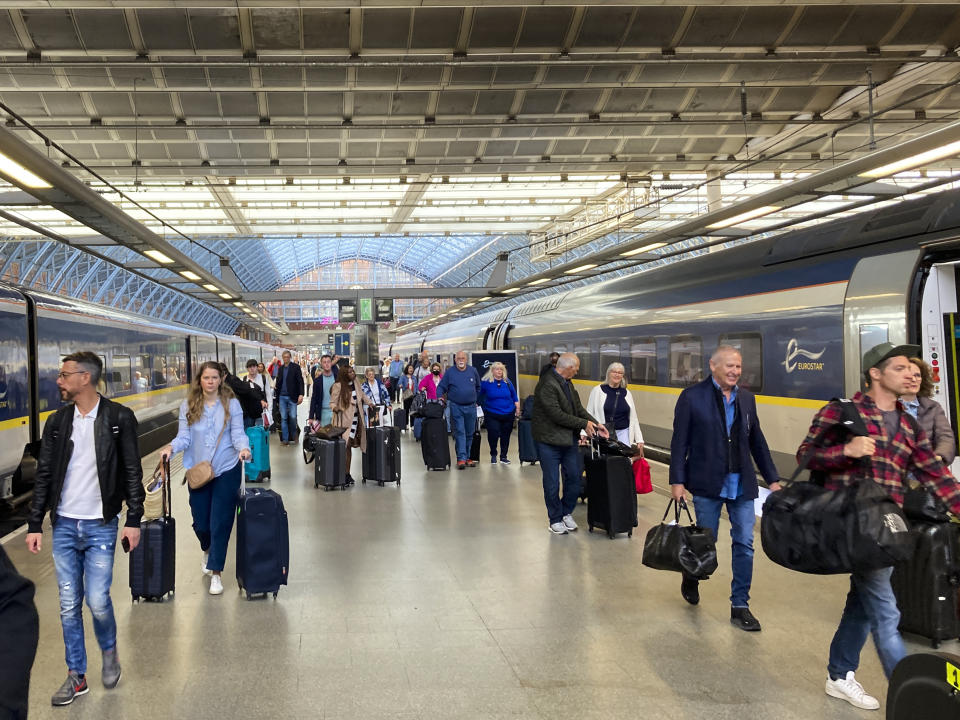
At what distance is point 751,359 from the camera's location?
10023mm

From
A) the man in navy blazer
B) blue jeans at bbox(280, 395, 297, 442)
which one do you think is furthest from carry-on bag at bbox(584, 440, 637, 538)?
blue jeans at bbox(280, 395, 297, 442)

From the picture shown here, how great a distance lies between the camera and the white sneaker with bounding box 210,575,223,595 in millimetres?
6199

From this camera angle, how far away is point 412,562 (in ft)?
23.2

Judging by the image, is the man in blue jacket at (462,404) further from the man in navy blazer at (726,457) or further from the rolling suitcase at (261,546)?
the man in navy blazer at (726,457)

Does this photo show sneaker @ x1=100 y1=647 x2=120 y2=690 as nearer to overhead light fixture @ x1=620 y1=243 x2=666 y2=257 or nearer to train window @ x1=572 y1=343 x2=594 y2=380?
overhead light fixture @ x1=620 y1=243 x2=666 y2=257

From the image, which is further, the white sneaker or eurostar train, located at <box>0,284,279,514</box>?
eurostar train, located at <box>0,284,279,514</box>

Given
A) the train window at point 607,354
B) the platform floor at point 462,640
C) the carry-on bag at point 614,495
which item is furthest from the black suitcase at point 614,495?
the train window at point 607,354

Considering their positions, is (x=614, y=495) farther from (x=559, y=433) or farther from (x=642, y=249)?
(x=642, y=249)

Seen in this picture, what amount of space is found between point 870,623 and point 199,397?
4779 mm

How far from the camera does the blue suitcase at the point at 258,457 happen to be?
1127 cm

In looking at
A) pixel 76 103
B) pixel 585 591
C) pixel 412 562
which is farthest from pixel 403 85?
pixel 585 591

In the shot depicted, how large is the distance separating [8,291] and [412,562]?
6374mm

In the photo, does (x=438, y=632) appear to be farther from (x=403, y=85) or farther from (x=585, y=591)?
(x=403, y=85)

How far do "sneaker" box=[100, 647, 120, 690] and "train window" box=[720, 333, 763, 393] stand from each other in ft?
24.7
